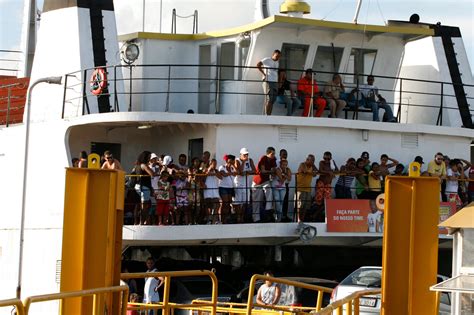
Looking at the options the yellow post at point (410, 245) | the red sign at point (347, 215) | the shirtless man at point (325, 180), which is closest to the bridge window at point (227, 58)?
the shirtless man at point (325, 180)

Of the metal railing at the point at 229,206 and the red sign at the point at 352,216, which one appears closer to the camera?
the metal railing at the point at 229,206

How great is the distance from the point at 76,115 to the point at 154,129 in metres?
1.61

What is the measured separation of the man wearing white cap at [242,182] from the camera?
61.6ft

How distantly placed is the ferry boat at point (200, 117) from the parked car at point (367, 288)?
6.32 ft

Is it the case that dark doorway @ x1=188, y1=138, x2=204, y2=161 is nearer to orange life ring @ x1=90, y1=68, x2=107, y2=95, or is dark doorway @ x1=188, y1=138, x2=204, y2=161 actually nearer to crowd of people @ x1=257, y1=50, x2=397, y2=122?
crowd of people @ x1=257, y1=50, x2=397, y2=122

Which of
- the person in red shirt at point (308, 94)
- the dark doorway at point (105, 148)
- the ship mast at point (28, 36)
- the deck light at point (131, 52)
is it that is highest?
the ship mast at point (28, 36)

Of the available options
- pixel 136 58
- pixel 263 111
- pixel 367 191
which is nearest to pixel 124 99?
pixel 136 58

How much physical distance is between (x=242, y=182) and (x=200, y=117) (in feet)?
4.45

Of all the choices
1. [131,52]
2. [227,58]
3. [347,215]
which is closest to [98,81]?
[131,52]

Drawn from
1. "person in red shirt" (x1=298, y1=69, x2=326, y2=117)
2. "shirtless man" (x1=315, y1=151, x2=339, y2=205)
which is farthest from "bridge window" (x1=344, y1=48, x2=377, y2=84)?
"shirtless man" (x1=315, y1=151, x2=339, y2=205)

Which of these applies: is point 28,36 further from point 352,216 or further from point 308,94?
point 352,216

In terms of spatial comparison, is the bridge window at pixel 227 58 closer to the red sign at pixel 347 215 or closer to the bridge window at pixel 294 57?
the bridge window at pixel 294 57

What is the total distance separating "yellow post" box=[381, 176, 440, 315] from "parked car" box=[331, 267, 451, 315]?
5.24m

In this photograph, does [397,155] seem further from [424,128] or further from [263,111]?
[263,111]
